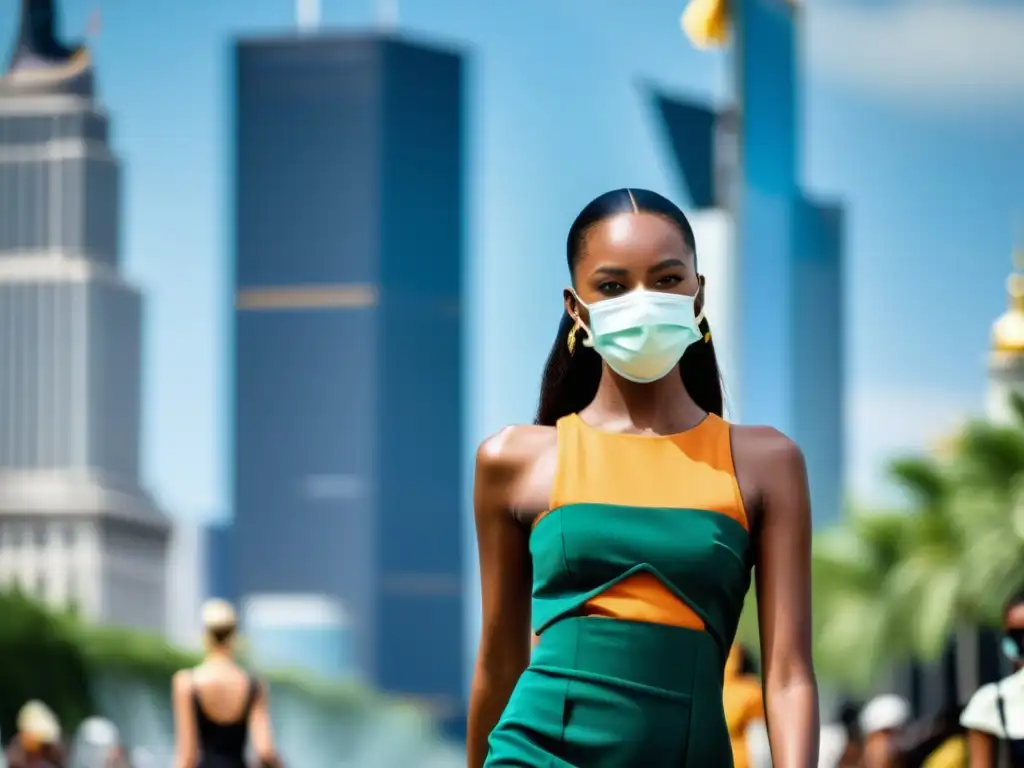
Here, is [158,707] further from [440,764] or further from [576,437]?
[576,437]

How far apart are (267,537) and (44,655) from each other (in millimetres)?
130205

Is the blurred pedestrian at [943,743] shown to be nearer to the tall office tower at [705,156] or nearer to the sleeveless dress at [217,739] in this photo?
the sleeveless dress at [217,739]

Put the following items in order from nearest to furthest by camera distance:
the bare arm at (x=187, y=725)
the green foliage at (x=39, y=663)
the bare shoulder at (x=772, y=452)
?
the bare shoulder at (x=772, y=452)
the bare arm at (x=187, y=725)
the green foliage at (x=39, y=663)

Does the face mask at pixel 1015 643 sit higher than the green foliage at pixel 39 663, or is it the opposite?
the face mask at pixel 1015 643

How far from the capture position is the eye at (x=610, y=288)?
4.07 m

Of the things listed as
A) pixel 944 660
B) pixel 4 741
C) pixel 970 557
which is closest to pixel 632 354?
pixel 970 557

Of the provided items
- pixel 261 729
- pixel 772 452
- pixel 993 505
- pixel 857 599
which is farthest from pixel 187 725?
pixel 857 599

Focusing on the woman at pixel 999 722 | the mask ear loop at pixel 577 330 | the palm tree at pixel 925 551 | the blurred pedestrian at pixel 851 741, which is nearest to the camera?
the mask ear loop at pixel 577 330

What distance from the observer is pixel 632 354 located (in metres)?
3.99

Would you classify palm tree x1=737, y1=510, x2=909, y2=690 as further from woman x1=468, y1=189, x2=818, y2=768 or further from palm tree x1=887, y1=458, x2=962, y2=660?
woman x1=468, y1=189, x2=818, y2=768

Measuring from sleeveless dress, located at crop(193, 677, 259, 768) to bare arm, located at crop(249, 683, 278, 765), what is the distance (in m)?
0.07

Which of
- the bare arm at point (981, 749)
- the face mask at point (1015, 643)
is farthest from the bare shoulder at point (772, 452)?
the bare arm at point (981, 749)

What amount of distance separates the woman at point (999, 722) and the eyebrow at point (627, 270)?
309 centimetres

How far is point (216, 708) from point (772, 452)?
257 inches
